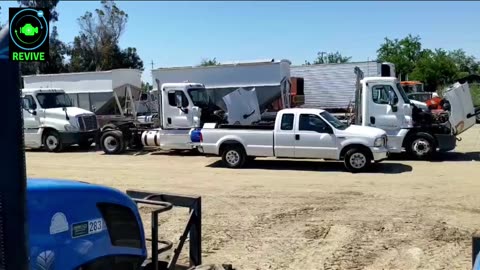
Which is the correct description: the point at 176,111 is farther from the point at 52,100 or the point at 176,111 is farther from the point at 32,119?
the point at 32,119

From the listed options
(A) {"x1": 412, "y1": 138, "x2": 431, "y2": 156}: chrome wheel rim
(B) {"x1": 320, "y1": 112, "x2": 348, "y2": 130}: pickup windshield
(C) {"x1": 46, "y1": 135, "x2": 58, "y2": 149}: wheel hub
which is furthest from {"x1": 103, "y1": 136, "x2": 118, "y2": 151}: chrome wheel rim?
(A) {"x1": 412, "y1": 138, "x2": 431, "y2": 156}: chrome wheel rim

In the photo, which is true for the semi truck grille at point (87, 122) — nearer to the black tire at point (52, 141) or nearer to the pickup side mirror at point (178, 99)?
the black tire at point (52, 141)

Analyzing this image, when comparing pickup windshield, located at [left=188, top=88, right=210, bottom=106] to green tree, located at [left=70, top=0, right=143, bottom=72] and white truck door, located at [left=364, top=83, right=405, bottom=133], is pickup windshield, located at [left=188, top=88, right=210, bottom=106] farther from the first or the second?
green tree, located at [left=70, top=0, right=143, bottom=72]

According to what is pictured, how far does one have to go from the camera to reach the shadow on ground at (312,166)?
15600 millimetres

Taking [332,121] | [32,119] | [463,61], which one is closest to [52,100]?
[32,119]

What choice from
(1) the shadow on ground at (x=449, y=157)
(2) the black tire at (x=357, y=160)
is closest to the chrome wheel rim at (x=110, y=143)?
(2) the black tire at (x=357, y=160)

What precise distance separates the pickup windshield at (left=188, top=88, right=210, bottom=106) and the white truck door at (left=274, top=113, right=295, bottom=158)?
4921 millimetres

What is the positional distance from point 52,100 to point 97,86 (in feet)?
13.9

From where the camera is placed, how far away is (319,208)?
34.0ft

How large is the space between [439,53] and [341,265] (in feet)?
224

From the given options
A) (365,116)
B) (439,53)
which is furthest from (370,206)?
(439,53)

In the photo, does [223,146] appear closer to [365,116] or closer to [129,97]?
[365,116]

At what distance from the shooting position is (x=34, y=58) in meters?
2.52

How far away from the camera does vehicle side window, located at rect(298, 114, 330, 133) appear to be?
613 inches
